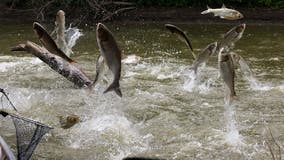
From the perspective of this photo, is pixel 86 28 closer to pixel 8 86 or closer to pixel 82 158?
pixel 8 86

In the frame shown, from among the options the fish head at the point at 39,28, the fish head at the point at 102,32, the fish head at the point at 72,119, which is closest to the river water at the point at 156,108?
the fish head at the point at 72,119

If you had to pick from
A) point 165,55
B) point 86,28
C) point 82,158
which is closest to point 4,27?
point 86,28

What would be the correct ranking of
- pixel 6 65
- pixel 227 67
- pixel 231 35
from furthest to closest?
pixel 6 65, pixel 231 35, pixel 227 67

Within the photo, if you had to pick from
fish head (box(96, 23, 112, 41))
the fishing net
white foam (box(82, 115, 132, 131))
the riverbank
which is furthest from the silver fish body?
the riverbank

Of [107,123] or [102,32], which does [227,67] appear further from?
[107,123]

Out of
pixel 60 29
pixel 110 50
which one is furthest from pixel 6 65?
pixel 110 50

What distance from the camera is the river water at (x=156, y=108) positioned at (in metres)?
6.50

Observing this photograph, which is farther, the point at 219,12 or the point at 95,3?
the point at 95,3

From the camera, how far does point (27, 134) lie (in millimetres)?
5301

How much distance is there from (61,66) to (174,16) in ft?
28.3

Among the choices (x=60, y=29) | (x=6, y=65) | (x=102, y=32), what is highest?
(x=102, y=32)

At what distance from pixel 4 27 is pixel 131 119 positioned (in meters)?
9.43

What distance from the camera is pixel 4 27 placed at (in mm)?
15867

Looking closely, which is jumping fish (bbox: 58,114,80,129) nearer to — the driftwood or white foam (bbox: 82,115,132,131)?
white foam (bbox: 82,115,132,131)
